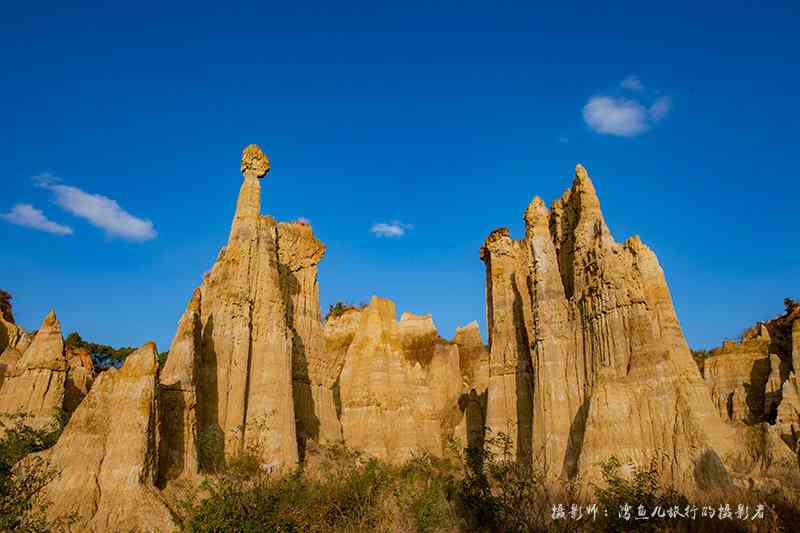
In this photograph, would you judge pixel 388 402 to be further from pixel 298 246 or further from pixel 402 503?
pixel 402 503

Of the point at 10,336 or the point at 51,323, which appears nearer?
the point at 51,323

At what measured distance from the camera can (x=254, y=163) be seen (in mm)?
34625

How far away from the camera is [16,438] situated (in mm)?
21922

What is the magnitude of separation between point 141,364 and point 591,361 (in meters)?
19.5

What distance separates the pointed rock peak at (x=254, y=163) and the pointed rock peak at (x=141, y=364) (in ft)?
50.1

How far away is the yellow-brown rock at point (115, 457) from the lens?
58.1 feet

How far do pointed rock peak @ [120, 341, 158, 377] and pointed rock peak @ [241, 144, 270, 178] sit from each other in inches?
601

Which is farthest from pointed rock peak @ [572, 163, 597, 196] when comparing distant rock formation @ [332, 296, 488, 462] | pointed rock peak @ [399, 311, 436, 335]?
pointed rock peak @ [399, 311, 436, 335]

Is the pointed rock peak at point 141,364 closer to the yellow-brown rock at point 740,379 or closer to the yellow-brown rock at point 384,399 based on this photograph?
the yellow-brown rock at point 384,399

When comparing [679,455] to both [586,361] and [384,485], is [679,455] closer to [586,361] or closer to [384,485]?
[586,361]

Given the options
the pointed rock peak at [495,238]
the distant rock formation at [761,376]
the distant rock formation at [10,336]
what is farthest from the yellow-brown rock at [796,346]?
the distant rock formation at [10,336]

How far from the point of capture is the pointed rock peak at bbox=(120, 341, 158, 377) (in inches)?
818

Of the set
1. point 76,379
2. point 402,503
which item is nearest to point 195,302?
point 76,379

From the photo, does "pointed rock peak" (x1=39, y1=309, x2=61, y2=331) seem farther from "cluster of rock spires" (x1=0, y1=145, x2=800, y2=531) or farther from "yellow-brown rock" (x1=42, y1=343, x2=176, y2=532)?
"yellow-brown rock" (x1=42, y1=343, x2=176, y2=532)
